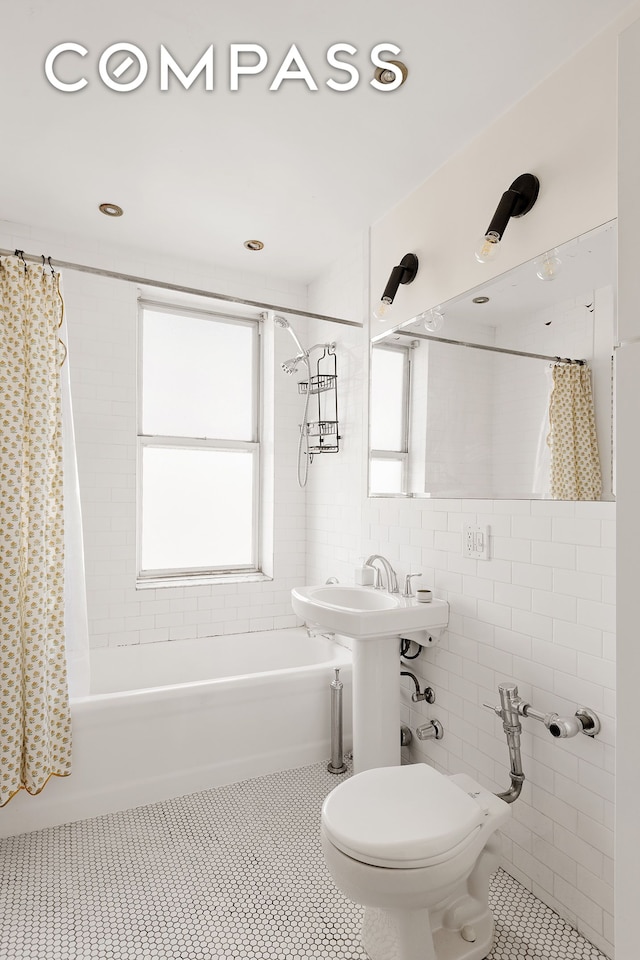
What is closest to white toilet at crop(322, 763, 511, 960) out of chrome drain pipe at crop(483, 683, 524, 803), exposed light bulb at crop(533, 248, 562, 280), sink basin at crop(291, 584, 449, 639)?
chrome drain pipe at crop(483, 683, 524, 803)

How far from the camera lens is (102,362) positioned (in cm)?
305

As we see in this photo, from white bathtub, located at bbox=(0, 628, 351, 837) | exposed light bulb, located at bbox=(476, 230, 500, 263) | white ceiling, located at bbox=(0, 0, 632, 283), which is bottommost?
white bathtub, located at bbox=(0, 628, 351, 837)

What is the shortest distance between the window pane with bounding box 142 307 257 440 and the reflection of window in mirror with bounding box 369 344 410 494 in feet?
3.65

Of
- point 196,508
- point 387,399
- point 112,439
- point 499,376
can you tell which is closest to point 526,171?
point 499,376

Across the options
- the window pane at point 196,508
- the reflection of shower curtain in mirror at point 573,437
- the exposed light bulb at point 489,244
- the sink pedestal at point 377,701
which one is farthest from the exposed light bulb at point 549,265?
the window pane at point 196,508

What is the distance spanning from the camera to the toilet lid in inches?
53.4

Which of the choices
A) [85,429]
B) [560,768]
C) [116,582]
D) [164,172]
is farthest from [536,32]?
[116,582]

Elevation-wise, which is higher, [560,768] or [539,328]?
[539,328]

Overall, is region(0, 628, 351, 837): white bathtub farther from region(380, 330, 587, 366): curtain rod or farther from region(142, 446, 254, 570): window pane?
region(380, 330, 587, 366): curtain rod

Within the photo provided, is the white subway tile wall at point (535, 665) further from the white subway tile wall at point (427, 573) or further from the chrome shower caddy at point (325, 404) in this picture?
the chrome shower caddy at point (325, 404)

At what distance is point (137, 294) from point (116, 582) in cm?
162

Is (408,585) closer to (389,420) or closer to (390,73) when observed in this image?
(389,420)

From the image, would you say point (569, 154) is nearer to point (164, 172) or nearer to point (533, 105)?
point (533, 105)

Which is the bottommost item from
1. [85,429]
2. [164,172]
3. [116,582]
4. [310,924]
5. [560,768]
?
[310,924]
